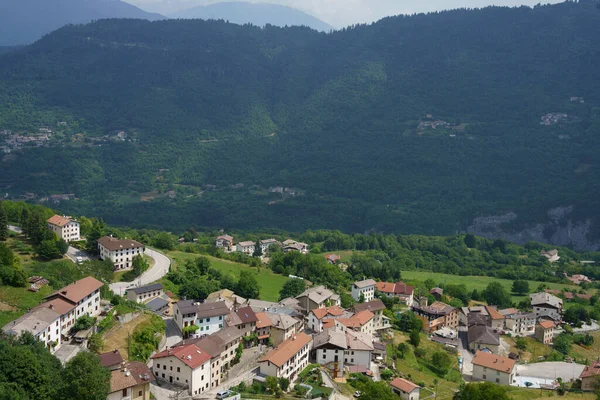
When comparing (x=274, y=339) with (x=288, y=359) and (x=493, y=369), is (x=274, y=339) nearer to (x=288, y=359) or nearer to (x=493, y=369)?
(x=288, y=359)

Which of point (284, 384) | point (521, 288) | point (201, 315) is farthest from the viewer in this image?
point (521, 288)

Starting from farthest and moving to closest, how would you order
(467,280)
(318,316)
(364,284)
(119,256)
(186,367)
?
(467,280), (364,284), (119,256), (318,316), (186,367)

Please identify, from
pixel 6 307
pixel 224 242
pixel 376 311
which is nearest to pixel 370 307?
pixel 376 311

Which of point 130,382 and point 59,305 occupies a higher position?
point 59,305

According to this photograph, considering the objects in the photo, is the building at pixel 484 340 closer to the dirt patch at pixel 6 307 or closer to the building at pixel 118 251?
the building at pixel 118 251

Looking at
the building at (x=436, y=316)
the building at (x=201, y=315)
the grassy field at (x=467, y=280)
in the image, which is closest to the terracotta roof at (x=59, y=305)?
the building at (x=201, y=315)

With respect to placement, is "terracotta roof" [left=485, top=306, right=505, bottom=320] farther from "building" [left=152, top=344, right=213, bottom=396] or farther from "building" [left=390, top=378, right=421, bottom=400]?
"building" [left=152, top=344, right=213, bottom=396]

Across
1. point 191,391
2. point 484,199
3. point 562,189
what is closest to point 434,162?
point 484,199

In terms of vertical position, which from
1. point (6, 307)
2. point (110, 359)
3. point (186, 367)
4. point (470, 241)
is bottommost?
point (470, 241)
